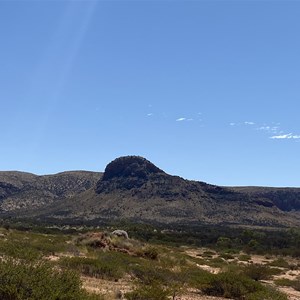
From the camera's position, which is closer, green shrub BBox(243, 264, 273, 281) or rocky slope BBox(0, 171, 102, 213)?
green shrub BBox(243, 264, 273, 281)

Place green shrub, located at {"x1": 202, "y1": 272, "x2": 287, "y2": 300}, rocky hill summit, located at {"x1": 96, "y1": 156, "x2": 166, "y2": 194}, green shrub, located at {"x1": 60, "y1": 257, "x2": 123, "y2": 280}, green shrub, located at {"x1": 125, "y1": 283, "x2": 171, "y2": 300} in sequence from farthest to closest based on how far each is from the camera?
rocky hill summit, located at {"x1": 96, "y1": 156, "x2": 166, "y2": 194}
green shrub, located at {"x1": 60, "y1": 257, "x2": 123, "y2": 280}
green shrub, located at {"x1": 202, "y1": 272, "x2": 287, "y2": 300}
green shrub, located at {"x1": 125, "y1": 283, "x2": 171, "y2": 300}

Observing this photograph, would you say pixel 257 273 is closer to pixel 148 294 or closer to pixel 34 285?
pixel 148 294

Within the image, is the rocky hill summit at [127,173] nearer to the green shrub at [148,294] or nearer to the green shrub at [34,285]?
the green shrub at [148,294]

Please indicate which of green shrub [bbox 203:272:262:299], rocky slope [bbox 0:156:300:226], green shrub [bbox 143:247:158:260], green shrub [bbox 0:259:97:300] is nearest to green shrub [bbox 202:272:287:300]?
green shrub [bbox 203:272:262:299]

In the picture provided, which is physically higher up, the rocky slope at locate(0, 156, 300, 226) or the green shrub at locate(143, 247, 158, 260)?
the rocky slope at locate(0, 156, 300, 226)

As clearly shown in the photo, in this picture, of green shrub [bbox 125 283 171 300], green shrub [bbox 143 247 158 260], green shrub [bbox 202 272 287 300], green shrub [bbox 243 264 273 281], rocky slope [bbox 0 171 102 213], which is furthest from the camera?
rocky slope [bbox 0 171 102 213]

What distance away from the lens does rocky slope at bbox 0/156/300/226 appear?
12438cm

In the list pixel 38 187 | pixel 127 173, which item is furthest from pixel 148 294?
pixel 38 187

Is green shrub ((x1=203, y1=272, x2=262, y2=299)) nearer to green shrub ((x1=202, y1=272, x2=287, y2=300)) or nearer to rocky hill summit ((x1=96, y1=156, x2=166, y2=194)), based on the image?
green shrub ((x1=202, y1=272, x2=287, y2=300))

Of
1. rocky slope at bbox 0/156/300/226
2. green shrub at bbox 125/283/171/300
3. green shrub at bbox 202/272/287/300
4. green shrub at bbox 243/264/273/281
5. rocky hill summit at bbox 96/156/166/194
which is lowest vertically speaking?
green shrub at bbox 243/264/273/281

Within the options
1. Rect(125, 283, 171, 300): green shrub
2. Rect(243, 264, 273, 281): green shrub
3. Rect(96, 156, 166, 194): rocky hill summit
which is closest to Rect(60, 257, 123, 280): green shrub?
Rect(125, 283, 171, 300): green shrub

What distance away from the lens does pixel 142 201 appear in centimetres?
13500

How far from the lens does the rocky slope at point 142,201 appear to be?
12438 cm

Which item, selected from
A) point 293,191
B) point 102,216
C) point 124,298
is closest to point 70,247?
point 124,298
